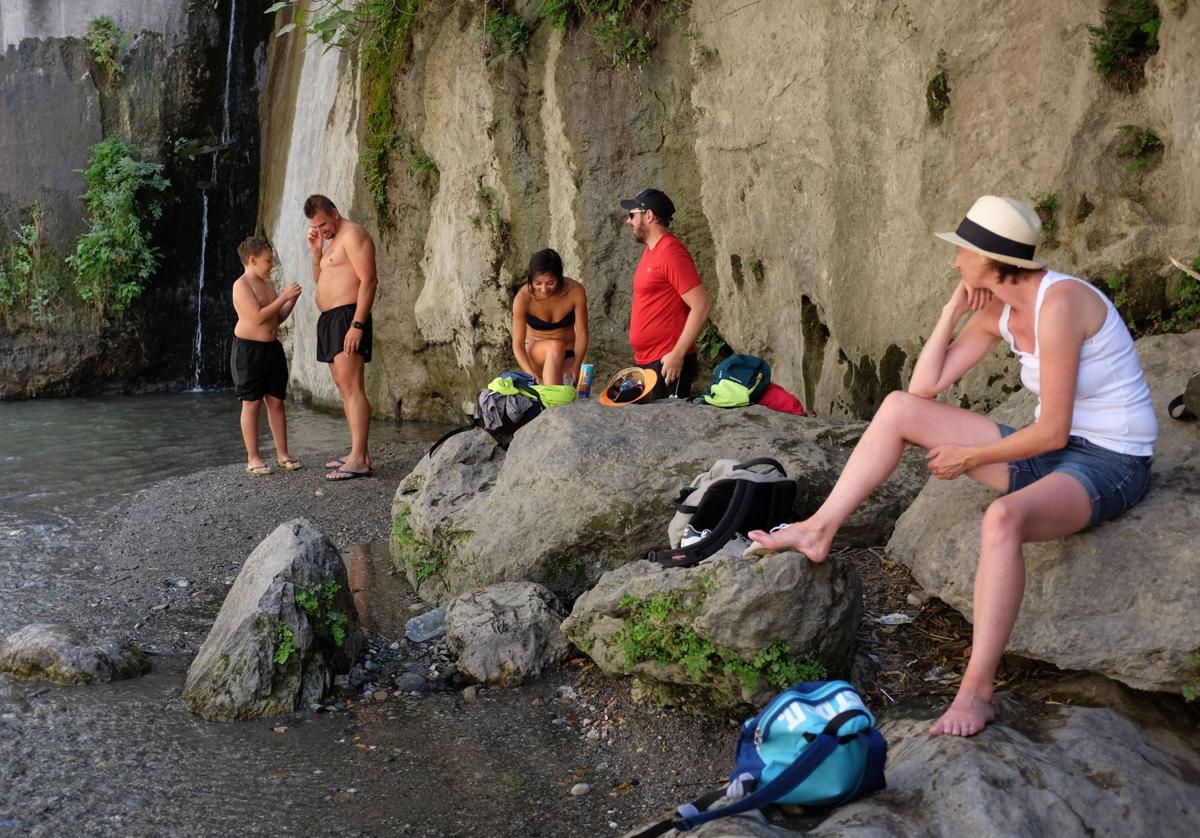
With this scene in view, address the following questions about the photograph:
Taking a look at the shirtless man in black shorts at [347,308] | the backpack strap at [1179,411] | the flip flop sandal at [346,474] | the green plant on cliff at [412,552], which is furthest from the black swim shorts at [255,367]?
the backpack strap at [1179,411]

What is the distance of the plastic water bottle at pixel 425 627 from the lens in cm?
557

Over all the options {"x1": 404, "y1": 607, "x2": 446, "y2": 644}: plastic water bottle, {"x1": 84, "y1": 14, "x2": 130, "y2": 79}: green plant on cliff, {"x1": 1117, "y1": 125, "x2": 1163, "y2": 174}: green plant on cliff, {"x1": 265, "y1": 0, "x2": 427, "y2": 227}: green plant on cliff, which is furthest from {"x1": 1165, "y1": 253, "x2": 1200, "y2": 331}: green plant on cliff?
{"x1": 84, "y1": 14, "x2": 130, "y2": 79}: green plant on cliff

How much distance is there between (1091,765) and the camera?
11.0 ft

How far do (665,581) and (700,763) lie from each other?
0.64 meters

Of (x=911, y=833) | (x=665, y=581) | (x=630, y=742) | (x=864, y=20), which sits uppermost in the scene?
(x=864, y=20)

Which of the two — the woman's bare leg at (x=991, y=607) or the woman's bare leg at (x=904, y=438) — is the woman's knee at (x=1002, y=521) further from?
the woman's bare leg at (x=904, y=438)

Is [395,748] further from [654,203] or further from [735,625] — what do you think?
[654,203]

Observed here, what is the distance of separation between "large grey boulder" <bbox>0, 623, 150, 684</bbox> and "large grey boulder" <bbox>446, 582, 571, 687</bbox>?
138 centimetres

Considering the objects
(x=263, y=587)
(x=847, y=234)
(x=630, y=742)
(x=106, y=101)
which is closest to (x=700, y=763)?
(x=630, y=742)

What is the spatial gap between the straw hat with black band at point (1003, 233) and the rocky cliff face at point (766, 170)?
83.6 inches

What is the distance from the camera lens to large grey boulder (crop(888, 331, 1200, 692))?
366 cm

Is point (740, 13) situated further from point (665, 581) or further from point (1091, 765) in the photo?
point (1091, 765)

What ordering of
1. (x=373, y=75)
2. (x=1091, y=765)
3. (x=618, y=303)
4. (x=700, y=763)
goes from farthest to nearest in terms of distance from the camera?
(x=373, y=75), (x=618, y=303), (x=700, y=763), (x=1091, y=765)

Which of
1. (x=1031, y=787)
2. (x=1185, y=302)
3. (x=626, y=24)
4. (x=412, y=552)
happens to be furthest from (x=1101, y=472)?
(x=626, y=24)
